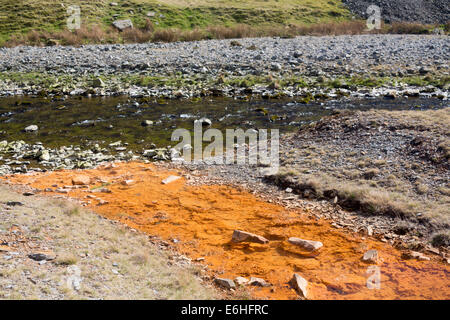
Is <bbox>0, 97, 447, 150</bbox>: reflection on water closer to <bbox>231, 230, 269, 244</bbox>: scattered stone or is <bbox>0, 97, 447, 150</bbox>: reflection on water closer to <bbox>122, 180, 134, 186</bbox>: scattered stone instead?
<bbox>122, 180, 134, 186</bbox>: scattered stone

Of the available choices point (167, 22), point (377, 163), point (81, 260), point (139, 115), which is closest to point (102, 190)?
point (81, 260)

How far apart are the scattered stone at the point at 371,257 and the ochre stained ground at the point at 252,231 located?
0.16 m

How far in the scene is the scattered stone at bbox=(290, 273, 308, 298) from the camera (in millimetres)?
7156

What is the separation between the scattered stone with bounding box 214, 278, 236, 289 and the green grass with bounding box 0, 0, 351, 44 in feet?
147

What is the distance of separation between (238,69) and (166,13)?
26.6m

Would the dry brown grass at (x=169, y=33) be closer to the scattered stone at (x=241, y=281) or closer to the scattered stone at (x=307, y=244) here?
the scattered stone at (x=307, y=244)

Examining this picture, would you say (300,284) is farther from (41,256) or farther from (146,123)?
(146,123)

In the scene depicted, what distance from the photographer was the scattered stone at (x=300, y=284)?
7.16 m

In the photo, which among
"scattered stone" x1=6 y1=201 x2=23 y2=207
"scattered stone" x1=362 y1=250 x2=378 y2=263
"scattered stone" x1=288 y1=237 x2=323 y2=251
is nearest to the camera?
"scattered stone" x1=362 y1=250 x2=378 y2=263

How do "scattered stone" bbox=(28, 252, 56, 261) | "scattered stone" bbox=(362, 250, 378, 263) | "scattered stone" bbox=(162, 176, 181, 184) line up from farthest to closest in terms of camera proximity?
"scattered stone" bbox=(162, 176, 181, 184), "scattered stone" bbox=(362, 250, 378, 263), "scattered stone" bbox=(28, 252, 56, 261)

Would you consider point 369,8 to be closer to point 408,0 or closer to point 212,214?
point 408,0

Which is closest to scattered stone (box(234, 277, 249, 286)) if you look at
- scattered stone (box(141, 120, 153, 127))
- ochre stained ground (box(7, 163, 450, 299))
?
ochre stained ground (box(7, 163, 450, 299))

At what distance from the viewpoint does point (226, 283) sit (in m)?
7.45

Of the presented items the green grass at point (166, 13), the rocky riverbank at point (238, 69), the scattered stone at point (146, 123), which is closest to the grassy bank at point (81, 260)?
the scattered stone at point (146, 123)
